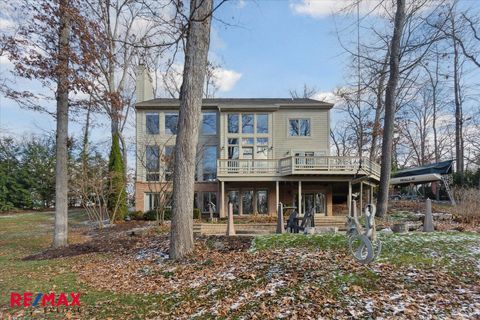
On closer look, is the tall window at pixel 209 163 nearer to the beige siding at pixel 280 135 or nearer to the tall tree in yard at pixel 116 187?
the beige siding at pixel 280 135

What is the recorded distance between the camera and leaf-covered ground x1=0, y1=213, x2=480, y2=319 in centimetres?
447

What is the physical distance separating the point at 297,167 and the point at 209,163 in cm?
651

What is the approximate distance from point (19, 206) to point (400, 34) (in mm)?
31533

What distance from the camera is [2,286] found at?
6250 millimetres

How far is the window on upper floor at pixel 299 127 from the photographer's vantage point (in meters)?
23.5

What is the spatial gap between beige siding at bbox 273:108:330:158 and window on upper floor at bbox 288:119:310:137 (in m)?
0.22

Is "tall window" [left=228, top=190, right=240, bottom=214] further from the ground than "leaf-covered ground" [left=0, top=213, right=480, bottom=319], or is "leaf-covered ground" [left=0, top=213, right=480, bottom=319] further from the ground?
"tall window" [left=228, top=190, right=240, bottom=214]

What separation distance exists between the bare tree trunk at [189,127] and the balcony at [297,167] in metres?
13.3

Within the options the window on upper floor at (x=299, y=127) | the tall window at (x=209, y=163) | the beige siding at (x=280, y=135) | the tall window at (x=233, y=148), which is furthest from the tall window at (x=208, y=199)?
the window on upper floor at (x=299, y=127)

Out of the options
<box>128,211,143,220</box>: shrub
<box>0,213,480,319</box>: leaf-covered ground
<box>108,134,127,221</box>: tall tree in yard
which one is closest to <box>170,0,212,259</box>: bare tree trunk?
<box>0,213,480,319</box>: leaf-covered ground

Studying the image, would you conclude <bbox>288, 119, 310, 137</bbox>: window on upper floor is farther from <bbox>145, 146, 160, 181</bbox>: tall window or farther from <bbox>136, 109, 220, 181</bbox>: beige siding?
<bbox>145, 146, 160, 181</bbox>: tall window

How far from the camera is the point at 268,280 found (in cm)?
547

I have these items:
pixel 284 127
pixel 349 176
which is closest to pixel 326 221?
pixel 349 176

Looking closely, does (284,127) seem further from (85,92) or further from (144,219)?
(85,92)
